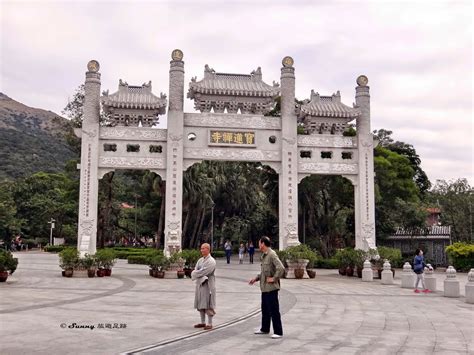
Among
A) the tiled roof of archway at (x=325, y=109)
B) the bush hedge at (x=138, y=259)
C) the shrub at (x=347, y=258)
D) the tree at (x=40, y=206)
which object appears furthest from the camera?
the tree at (x=40, y=206)

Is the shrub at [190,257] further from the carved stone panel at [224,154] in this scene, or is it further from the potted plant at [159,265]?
the carved stone panel at [224,154]

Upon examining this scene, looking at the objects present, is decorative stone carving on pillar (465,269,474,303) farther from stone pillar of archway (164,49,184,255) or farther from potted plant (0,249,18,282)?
potted plant (0,249,18,282)

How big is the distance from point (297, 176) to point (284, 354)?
14.8 m

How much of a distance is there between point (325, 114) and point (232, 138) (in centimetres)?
405

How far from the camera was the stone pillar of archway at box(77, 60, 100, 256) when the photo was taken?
18.3 meters

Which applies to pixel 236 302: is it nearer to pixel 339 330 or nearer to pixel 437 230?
pixel 339 330

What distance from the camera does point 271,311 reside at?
657cm

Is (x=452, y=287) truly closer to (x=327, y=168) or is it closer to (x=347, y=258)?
(x=347, y=258)

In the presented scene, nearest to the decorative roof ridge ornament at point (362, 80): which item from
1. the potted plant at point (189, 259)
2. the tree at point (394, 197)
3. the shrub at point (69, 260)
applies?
the tree at point (394, 197)

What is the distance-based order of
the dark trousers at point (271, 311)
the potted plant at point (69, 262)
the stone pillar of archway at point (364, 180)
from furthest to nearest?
the stone pillar of archway at point (364, 180) < the potted plant at point (69, 262) < the dark trousers at point (271, 311)

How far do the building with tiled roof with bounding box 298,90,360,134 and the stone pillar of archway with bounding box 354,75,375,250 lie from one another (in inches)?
19.7

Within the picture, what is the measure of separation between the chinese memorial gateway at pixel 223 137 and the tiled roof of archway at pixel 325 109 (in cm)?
4

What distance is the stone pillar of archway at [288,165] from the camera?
765 inches

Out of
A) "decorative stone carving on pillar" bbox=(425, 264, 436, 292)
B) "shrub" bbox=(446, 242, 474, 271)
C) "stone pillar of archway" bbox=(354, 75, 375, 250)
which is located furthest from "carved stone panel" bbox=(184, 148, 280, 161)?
"shrub" bbox=(446, 242, 474, 271)
